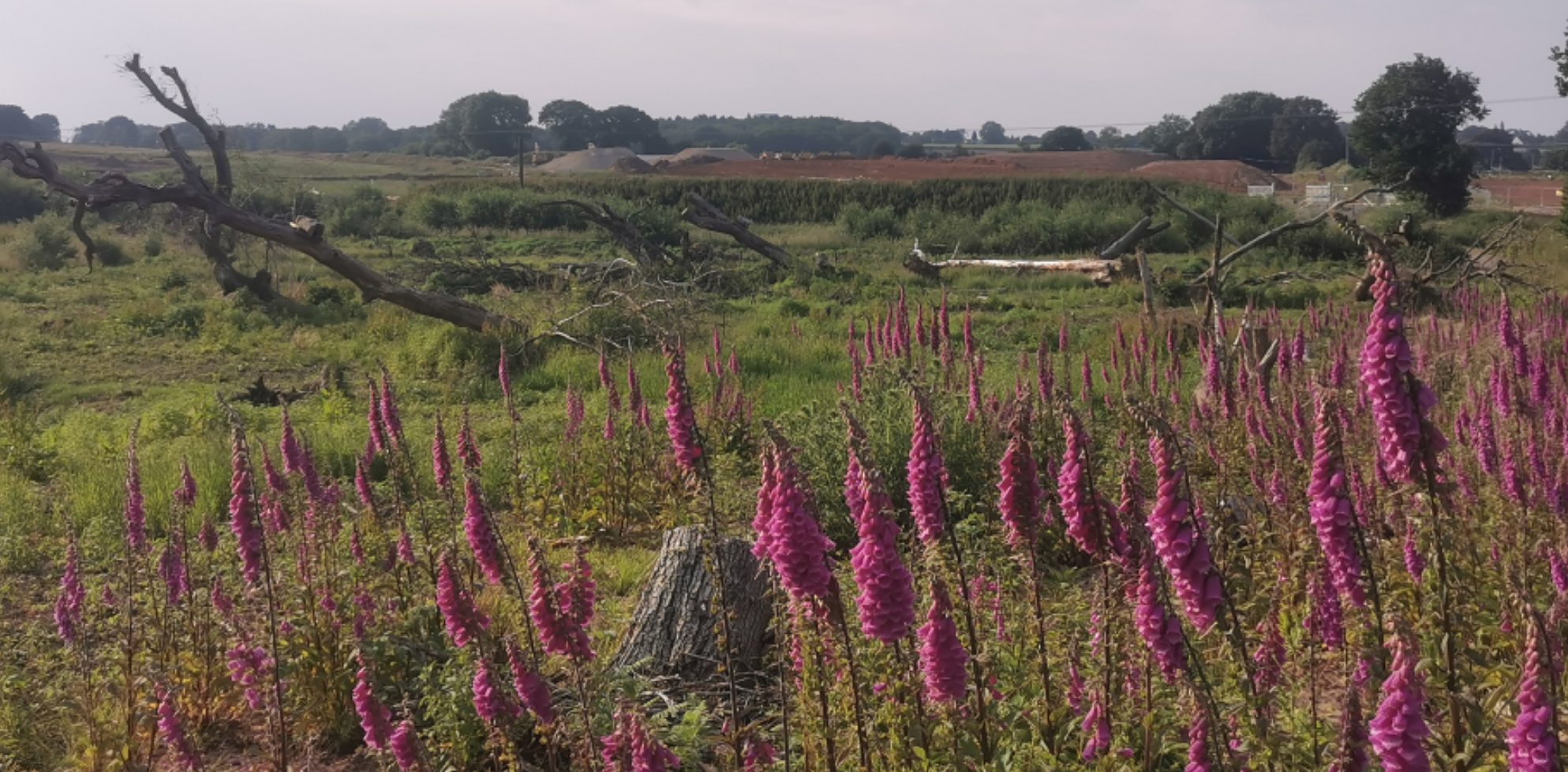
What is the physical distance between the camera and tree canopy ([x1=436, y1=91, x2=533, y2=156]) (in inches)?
5069

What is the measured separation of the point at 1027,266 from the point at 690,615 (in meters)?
21.2

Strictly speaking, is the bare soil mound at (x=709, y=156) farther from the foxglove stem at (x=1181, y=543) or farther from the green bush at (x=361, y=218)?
the foxglove stem at (x=1181, y=543)

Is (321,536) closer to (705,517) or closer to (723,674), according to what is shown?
(723,674)

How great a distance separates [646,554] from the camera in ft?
23.7

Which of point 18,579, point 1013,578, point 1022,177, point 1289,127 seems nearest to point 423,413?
point 18,579

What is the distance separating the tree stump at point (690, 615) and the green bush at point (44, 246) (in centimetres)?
2706

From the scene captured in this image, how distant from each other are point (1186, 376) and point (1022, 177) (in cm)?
3536

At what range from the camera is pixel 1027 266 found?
25109 mm

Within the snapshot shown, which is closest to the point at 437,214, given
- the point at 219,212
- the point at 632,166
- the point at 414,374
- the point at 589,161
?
the point at 219,212

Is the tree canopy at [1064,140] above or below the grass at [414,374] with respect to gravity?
above

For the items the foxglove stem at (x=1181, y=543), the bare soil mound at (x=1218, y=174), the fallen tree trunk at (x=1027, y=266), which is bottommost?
the fallen tree trunk at (x=1027, y=266)

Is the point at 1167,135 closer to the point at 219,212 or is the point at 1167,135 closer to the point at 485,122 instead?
the point at 485,122

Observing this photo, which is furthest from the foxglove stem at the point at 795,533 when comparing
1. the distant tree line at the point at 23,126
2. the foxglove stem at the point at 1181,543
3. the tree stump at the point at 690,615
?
the distant tree line at the point at 23,126

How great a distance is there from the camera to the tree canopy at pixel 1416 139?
120 feet
